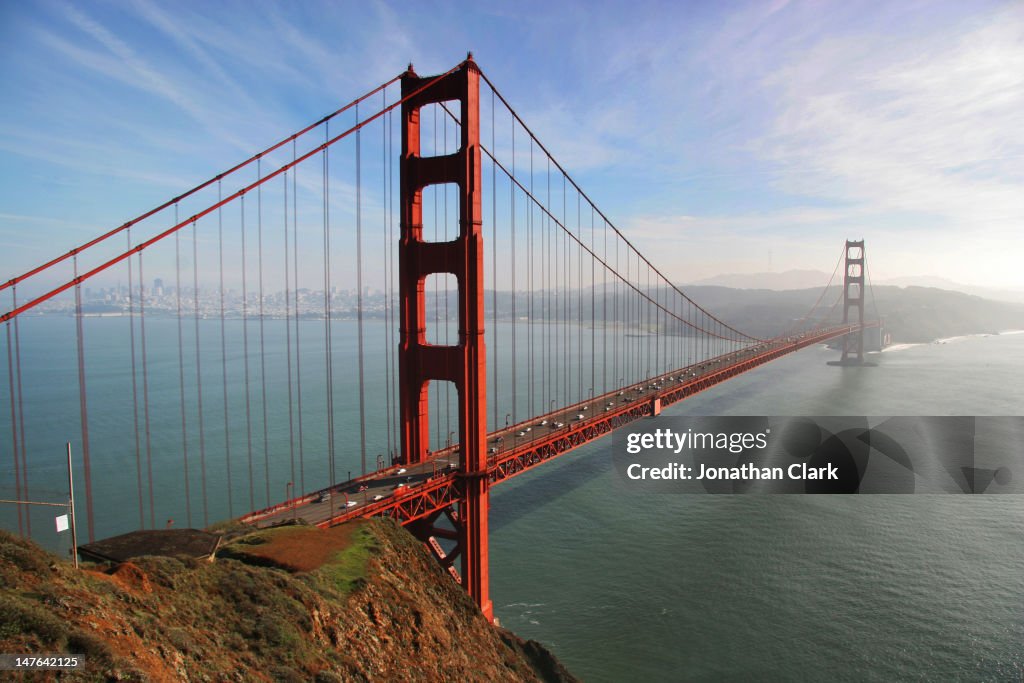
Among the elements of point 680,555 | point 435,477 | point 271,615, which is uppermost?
point 271,615

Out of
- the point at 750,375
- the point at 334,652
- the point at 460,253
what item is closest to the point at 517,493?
the point at 460,253

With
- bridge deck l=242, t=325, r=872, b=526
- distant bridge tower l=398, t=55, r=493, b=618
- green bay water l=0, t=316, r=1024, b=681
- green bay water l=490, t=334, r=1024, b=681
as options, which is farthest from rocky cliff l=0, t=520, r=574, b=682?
green bay water l=490, t=334, r=1024, b=681

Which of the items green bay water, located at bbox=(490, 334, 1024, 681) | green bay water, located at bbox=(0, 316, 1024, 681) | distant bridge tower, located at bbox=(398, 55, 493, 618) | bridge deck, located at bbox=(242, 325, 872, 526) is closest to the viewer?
bridge deck, located at bbox=(242, 325, 872, 526)

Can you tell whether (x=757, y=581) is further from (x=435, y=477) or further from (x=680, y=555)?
(x=435, y=477)

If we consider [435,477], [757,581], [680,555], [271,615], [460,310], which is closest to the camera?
[271,615]

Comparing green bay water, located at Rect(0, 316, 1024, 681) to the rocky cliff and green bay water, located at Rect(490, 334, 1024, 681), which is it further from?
the rocky cliff

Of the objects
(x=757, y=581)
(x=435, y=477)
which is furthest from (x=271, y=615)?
(x=757, y=581)
